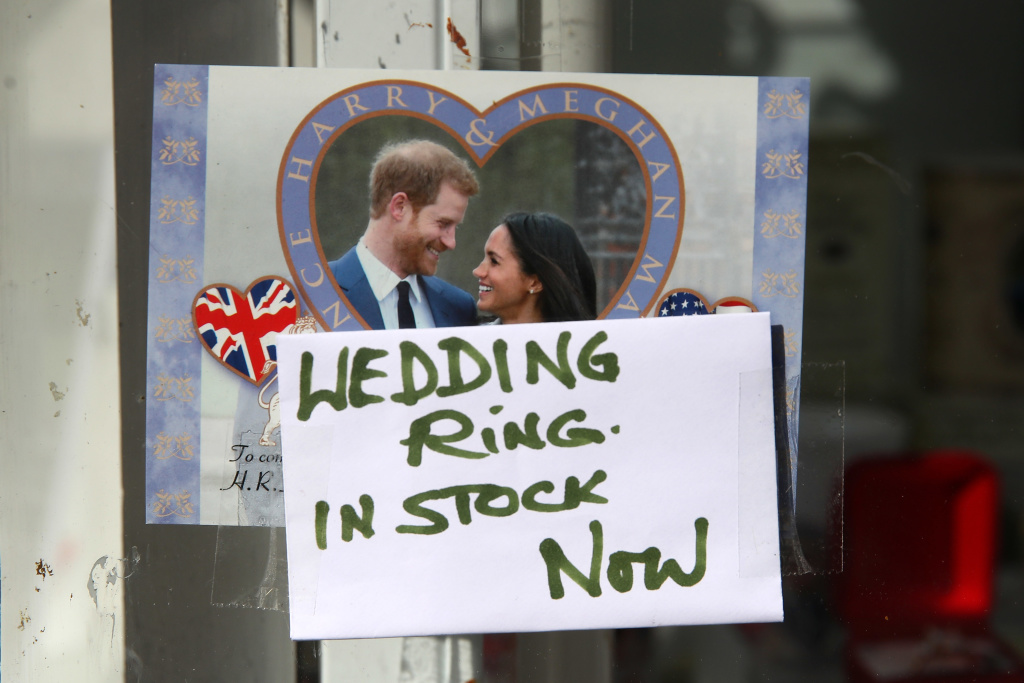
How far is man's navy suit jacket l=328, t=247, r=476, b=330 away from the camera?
72cm

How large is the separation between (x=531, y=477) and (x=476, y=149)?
331 mm

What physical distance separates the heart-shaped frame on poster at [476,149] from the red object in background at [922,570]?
12.8 inches

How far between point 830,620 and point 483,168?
1.95 ft

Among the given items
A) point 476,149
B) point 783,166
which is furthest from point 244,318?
point 783,166

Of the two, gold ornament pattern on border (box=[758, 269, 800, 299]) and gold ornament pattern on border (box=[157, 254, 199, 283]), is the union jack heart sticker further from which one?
gold ornament pattern on border (box=[758, 269, 800, 299])

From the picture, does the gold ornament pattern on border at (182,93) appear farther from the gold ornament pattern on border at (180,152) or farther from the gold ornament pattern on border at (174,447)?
the gold ornament pattern on border at (174,447)

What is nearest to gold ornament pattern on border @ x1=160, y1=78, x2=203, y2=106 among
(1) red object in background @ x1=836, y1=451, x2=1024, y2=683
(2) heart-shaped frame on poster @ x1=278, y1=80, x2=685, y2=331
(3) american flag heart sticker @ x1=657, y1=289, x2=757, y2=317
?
(2) heart-shaped frame on poster @ x1=278, y1=80, x2=685, y2=331

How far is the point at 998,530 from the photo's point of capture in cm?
78

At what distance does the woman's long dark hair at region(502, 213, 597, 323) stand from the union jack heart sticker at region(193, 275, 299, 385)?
23 centimetres

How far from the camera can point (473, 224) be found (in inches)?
A: 28.3

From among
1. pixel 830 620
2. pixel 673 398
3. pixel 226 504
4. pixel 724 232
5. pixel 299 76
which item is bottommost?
pixel 830 620

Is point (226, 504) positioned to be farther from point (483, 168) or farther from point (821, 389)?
point (821, 389)

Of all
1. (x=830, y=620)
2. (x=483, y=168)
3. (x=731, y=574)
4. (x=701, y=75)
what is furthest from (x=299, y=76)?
(x=830, y=620)

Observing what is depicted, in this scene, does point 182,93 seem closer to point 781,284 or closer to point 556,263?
point 556,263
